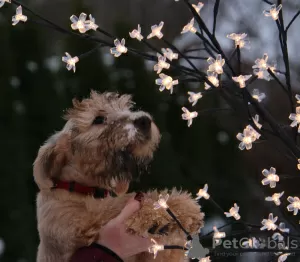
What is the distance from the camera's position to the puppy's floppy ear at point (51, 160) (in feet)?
2.87

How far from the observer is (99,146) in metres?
0.85

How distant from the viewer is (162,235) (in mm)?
792

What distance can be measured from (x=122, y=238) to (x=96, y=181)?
0.15m

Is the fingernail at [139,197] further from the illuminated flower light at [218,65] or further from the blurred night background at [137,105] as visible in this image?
the blurred night background at [137,105]

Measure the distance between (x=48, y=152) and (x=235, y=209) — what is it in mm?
404

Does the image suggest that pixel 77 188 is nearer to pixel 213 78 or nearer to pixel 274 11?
pixel 213 78

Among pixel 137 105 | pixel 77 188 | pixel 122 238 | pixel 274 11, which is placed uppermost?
pixel 137 105

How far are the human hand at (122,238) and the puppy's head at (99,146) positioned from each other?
0.28ft

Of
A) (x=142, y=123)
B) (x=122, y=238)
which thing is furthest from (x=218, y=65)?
(x=122, y=238)

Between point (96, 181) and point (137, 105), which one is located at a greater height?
point (137, 105)

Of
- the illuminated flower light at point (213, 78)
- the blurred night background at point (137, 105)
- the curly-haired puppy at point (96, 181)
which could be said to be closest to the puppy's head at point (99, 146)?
the curly-haired puppy at point (96, 181)

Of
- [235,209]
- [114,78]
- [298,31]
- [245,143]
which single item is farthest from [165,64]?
[298,31]

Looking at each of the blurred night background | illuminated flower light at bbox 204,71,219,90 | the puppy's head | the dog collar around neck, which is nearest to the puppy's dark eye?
the puppy's head

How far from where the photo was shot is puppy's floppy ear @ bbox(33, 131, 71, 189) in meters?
0.87
